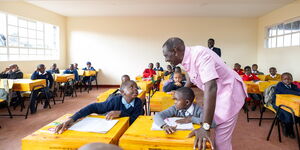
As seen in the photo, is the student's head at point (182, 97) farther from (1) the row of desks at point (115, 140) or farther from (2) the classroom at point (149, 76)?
(1) the row of desks at point (115, 140)

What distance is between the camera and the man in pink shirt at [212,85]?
40.3 inches

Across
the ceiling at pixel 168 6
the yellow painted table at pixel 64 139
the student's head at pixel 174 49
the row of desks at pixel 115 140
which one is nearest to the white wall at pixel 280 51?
the ceiling at pixel 168 6

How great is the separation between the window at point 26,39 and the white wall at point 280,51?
798 cm

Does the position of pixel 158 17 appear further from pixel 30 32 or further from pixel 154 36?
pixel 30 32

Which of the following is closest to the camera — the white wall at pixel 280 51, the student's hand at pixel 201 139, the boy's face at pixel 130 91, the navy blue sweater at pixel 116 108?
the student's hand at pixel 201 139

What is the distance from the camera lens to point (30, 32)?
658 cm

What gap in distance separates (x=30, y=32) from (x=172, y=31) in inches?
206

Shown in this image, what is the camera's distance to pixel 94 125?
123 centimetres

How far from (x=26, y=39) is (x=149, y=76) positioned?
404cm

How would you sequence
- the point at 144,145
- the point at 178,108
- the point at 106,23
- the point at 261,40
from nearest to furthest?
the point at 144,145, the point at 178,108, the point at 261,40, the point at 106,23

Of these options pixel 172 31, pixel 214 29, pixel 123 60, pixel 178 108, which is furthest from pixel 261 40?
pixel 178 108

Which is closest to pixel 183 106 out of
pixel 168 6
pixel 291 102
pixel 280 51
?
pixel 291 102

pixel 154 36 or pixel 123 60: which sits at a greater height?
pixel 154 36

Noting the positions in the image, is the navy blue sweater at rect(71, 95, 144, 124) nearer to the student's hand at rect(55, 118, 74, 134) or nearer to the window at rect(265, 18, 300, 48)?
the student's hand at rect(55, 118, 74, 134)
